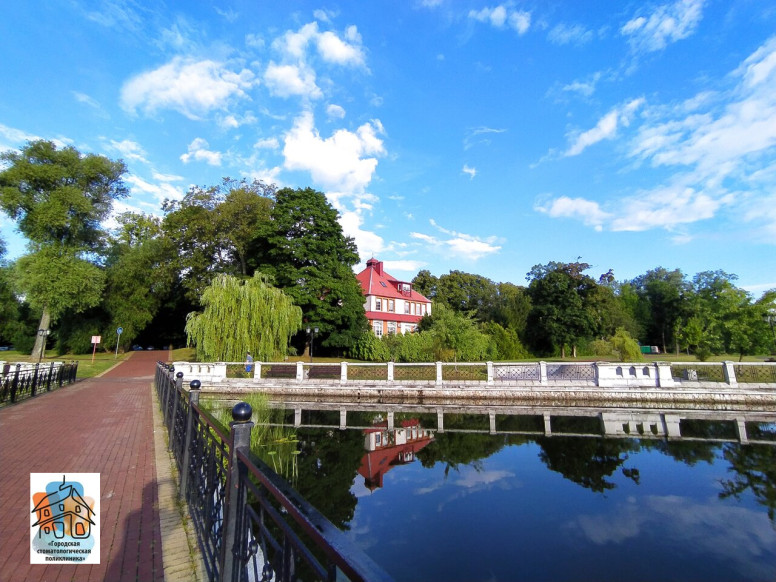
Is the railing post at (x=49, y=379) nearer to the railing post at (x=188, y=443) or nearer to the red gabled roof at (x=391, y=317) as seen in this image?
the railing post at (x=188, y=443)

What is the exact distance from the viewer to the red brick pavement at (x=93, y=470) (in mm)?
2959

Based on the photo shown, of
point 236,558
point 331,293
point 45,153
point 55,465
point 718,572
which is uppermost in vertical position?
point 45,153

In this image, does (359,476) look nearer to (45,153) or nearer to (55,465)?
(55,465)

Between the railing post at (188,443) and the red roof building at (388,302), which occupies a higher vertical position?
the red roof building at (388,302)

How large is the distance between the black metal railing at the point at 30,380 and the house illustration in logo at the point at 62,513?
10.7 metres

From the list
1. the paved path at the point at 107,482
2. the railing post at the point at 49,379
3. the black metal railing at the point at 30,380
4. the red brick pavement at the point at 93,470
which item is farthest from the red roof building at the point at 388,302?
the paved path at the point at 107,482

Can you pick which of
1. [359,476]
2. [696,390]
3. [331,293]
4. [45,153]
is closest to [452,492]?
[359,476]

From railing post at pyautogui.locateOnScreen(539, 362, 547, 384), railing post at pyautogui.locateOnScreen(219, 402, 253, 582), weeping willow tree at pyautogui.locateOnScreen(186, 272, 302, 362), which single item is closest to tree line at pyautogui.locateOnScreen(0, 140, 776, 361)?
weeping willow tree at pyautogui.locateOnScreen(186, 272, 302, 362)

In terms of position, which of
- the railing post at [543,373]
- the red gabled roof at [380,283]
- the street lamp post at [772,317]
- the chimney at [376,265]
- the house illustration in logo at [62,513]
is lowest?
the house illustration in logo at [62,513]

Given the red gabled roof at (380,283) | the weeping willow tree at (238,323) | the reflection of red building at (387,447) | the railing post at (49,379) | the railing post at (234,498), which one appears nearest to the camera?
the railing post at (234,498)

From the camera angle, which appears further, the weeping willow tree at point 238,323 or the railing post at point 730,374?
the weeping willow tree at point 238,323

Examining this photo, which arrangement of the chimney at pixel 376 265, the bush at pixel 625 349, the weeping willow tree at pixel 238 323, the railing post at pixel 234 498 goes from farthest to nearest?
the chimney at pixel 376 265, the bush at pixel 625 349, the weeping willow tree at pixel 238 323, the railing post at pixel 234 498

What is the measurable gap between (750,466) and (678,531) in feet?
15.3

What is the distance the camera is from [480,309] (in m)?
50.9
